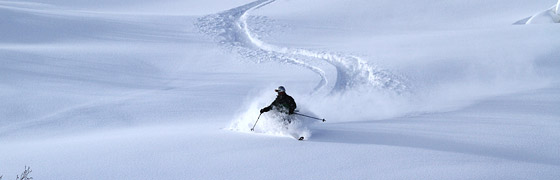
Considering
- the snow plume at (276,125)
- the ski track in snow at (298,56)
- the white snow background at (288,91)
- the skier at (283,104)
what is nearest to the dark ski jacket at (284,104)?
the skier at (283,104)

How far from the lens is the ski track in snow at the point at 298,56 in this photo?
12.0 m

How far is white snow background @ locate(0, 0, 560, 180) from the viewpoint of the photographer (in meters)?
6.04

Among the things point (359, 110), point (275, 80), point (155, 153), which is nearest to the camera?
point (155, 153)

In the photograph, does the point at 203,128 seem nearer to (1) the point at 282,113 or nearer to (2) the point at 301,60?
(1) the point at 282,113

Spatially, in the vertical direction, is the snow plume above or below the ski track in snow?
below

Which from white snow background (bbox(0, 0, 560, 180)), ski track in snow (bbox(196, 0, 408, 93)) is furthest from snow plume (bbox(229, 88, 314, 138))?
ski track in snow (bbox(196, 0, 408, 93))

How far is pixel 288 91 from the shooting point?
12.1 m

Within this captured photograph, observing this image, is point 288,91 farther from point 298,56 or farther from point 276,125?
point 276,125

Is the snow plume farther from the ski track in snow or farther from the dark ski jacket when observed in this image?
the ski track in snow

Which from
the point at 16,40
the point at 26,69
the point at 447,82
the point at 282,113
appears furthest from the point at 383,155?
the point at 16,40

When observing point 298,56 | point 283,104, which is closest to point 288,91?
point 298,56

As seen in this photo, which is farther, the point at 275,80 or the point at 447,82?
the point at 275,80

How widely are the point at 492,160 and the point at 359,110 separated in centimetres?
420

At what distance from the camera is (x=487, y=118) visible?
8.13 meters
